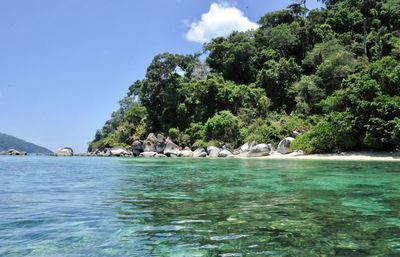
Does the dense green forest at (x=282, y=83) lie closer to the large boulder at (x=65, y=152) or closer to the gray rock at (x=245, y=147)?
the gray rock at (x=245, y=147)

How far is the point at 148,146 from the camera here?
157 feet

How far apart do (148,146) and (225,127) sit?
1105cm

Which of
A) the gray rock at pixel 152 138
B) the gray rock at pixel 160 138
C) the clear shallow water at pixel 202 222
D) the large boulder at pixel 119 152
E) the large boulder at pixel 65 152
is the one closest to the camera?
the clear shallow water at pixel 202 222

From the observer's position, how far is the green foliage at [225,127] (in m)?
42.1

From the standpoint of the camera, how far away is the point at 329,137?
98.4ft

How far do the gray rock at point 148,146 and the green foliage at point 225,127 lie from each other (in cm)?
839

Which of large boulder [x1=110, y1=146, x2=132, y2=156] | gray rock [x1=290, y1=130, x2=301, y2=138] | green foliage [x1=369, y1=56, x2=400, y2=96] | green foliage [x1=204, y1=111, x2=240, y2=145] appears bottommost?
large boulder [x1=110, y1=146, x2=132, y2=156]

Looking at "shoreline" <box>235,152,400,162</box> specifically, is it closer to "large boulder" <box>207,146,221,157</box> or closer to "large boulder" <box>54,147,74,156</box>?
"large boulder" <box>207,146,221,157</box>

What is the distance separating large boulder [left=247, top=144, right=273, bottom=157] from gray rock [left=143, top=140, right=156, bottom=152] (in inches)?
627

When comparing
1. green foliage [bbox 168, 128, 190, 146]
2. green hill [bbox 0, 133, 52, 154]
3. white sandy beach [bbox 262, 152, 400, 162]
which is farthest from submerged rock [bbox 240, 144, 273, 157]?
green hill [bbox 0, 133, 52, 154]

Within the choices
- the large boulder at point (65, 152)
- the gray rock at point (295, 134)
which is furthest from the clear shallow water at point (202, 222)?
the large boulder at point (65, 152)

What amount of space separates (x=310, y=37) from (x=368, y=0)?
9277mm

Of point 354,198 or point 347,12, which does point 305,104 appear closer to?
point 347,12

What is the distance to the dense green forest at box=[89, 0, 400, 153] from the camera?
29.8 metres
